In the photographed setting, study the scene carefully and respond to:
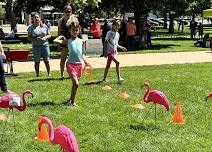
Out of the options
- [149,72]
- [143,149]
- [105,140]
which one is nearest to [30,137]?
[105,140]

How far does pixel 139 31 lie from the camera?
3070 centimetres

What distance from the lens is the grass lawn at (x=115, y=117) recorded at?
6918 millimetres

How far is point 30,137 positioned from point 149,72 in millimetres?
8704

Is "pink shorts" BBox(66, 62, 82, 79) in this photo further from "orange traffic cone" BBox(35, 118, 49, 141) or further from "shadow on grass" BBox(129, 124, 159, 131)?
"orange traffic cone" BBox(35, 118, 49, 141)

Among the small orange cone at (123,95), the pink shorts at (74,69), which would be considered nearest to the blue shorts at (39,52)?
the small orange cone at (123,95)

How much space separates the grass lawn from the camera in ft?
22.7

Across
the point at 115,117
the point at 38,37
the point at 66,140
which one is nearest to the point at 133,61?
the point at 38,37

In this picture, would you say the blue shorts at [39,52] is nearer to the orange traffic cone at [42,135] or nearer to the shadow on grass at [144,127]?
the shadow on grass at [144,127]

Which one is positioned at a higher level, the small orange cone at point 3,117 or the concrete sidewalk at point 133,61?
the small orange cone at point 3,117

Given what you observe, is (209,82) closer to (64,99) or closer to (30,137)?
(64,99)

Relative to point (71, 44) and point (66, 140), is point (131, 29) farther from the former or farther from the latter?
point (66, 140)

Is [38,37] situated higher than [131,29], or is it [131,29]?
[38,37]

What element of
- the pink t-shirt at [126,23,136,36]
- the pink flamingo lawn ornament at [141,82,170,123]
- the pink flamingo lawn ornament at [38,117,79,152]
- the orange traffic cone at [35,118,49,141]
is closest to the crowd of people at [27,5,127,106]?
the pink flamingo lawn ornament at [141,82,170,123]

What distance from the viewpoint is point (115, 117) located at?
8656mm
